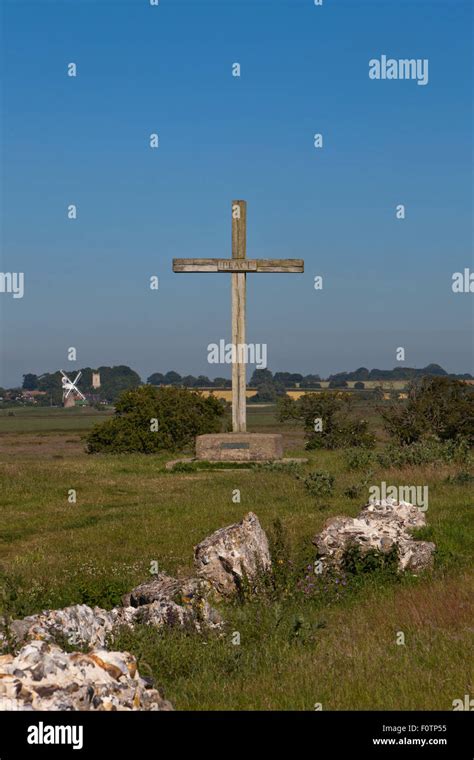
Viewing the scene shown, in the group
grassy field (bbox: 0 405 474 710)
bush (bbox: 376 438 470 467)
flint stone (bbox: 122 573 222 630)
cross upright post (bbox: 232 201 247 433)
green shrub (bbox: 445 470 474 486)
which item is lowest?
grassy field (bbox: 0 405 474 710)

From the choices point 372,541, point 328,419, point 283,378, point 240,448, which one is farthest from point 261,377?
point 372,541

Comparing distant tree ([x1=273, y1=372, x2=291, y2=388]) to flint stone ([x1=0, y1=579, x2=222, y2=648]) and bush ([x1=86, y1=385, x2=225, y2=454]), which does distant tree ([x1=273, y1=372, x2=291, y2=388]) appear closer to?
bush ([x1=86, y1=385, x2=225, y2=454])

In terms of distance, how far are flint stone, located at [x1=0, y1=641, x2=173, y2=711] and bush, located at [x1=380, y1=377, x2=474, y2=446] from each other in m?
27.2

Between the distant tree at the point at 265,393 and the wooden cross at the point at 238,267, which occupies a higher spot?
the wooden cross at the point at 238,267

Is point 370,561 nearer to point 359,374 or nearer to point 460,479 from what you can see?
point 460,479

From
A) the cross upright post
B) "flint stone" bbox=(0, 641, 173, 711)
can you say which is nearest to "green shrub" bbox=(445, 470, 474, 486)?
the cross upright post

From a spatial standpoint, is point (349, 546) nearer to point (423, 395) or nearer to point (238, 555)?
point (238, 555)

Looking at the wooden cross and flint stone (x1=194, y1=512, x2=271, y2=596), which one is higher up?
the wooden cross

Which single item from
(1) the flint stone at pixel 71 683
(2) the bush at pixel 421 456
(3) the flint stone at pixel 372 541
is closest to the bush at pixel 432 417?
(2) the bush at pixel 421 456

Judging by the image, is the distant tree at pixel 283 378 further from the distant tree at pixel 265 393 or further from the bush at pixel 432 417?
the bush at pixel 432 417

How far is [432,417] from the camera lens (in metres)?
32.6

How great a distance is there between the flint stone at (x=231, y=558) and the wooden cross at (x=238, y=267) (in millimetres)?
12311

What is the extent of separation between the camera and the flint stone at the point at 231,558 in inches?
416

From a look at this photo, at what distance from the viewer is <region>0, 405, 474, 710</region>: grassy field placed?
712 centimetres
